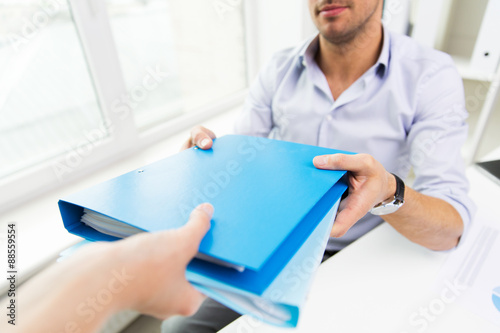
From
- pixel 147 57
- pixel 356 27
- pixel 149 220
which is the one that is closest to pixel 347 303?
pixel 149 220

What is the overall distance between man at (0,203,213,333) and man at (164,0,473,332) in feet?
1.05

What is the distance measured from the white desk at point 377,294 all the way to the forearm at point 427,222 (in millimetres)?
32

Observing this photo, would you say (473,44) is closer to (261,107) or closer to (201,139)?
(261,107)

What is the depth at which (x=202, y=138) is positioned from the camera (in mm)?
669

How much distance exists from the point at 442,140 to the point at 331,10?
1.54 ft

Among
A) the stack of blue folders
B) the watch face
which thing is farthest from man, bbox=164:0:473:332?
the stack of blue folders

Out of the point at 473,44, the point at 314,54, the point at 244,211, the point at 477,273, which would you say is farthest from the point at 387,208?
the point at 473,44

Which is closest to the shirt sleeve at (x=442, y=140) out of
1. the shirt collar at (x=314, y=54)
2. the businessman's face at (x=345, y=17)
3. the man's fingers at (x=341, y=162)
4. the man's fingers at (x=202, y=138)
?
the shirt collar at (x=314, y=54)

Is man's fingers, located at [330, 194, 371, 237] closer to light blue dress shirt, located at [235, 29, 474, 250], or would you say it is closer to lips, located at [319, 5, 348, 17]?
light blue dress shirt, located at [235, 29, 474, 250]

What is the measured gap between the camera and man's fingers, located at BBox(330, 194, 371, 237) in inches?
19.8

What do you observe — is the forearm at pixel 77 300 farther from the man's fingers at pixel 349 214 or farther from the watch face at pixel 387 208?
the watch face at pixel 387 208

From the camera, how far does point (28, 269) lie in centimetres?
77

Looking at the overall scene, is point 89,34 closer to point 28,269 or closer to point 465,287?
point 28,269

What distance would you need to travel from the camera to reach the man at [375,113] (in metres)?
0.69
